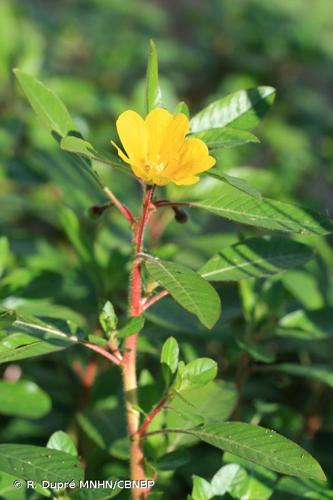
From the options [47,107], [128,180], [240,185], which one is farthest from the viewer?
[128,180]

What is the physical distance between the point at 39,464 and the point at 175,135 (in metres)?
0.52

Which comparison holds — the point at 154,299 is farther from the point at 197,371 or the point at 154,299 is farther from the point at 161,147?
the point at 161,147

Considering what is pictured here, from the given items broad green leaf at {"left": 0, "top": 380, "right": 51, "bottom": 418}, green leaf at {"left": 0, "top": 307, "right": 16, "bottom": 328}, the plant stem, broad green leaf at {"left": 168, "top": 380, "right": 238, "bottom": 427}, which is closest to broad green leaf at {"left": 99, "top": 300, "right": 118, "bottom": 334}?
the plant stem

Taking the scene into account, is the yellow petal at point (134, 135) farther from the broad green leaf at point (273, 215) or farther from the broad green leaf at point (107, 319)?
the broad green leaf at point (107, 319)

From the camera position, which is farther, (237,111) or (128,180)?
(128,180)

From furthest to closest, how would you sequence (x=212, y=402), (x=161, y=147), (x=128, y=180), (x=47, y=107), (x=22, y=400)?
1. (x=128, y=180)
2. (x=22, y=400)
3. (x=212, y=402)
4. (x=47, y=107)
5. (x=161, y=147)

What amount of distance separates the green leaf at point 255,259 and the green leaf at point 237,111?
0.20 m

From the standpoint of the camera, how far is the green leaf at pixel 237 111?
1.39m

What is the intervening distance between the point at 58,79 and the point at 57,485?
5.96ft

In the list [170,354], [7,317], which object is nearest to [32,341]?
[7,317]

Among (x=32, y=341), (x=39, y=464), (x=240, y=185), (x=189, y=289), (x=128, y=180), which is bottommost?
(x=128, y=180)

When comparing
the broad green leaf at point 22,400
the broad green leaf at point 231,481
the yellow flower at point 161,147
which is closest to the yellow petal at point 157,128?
the yellow flower at point 161,147

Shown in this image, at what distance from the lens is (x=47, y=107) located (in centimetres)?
137

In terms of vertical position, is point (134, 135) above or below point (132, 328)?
above
